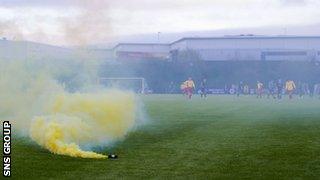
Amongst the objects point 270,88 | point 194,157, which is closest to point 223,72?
point 270,88

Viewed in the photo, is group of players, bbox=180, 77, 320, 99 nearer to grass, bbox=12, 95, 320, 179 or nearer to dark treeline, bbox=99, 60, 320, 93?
dark treeline, bbox=99, 60, 320, 93

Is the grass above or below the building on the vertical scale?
below

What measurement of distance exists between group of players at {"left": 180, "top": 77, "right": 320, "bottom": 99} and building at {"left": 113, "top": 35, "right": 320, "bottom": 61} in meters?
6.24

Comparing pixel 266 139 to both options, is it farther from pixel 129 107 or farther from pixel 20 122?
pixel 20 122

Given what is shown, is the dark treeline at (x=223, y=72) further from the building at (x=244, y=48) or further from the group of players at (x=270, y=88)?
the group of players at (x=270, y=88)

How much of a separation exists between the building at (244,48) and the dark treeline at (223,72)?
1.50m

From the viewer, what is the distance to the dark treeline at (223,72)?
70.5 m

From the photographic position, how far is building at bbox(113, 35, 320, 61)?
244 ft

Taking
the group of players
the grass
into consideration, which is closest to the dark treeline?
the group of players

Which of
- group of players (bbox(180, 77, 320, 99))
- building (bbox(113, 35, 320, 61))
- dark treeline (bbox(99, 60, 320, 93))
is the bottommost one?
group of players (bbox(180, 77, 320, 99))

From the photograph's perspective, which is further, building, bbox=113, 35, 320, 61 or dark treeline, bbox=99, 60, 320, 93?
building, bbox=113, 35, 320, 61

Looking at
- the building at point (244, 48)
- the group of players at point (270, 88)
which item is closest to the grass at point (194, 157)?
the group of players at point (270, 88)

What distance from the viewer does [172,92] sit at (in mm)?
73875

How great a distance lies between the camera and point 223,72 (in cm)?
7838
